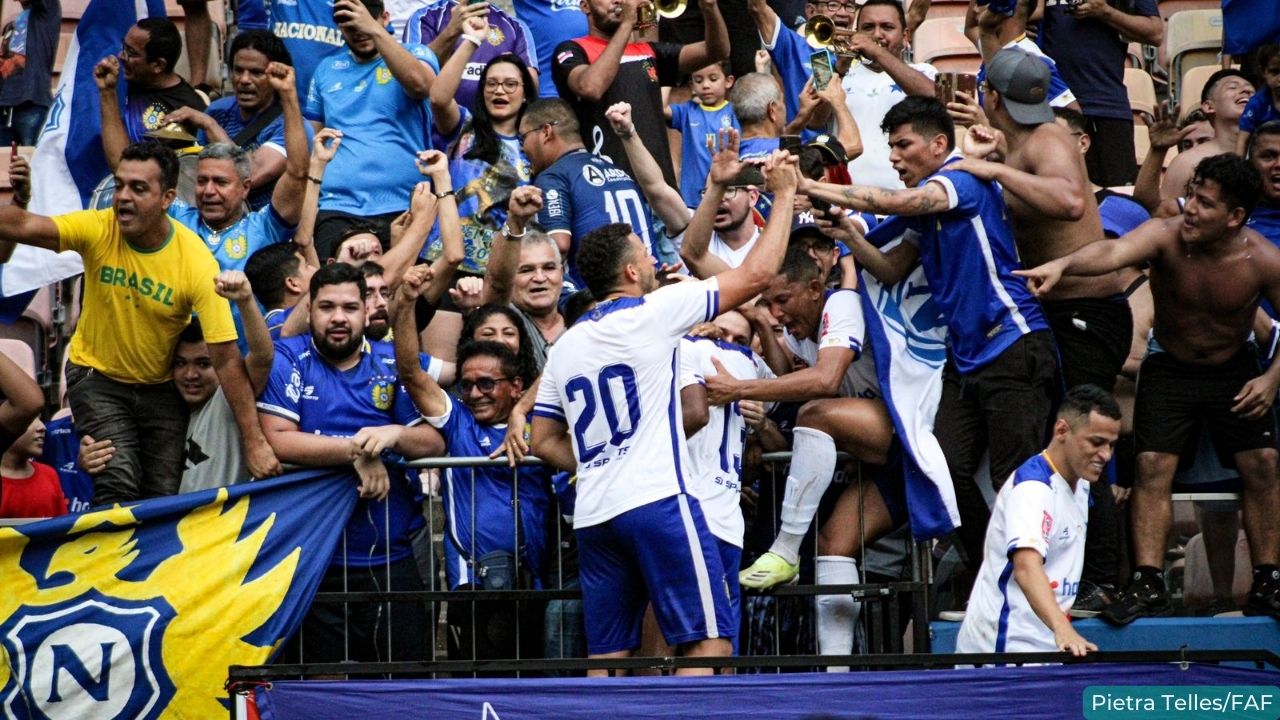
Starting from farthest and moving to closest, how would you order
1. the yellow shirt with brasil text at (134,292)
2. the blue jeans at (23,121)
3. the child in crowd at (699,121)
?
the blue jeans at (23,121)
the child in crowd at (699,121)
the yellow shirt with brasil text at (134,292)

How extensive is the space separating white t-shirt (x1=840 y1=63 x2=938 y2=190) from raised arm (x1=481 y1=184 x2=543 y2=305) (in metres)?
2.62

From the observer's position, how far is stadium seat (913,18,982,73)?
1319 cm

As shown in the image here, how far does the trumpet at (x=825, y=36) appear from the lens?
36.9 ft

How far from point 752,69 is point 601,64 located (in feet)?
5.72

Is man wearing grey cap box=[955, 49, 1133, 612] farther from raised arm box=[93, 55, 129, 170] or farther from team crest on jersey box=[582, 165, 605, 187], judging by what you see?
raised arm box=[93, 55, 129, 170]

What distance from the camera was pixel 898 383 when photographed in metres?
8.01

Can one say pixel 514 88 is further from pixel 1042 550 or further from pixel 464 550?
pixel 1042 550

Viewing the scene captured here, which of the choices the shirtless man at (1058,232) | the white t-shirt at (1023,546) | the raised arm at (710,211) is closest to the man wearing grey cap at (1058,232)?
the shirtless man at (1058,232)

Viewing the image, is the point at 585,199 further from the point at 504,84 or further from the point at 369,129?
the point at 369,129

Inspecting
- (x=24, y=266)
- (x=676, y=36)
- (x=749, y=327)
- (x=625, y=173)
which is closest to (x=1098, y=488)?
(x=749, y=327)

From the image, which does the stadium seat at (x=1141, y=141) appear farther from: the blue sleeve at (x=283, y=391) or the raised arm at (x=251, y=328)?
the raised arm at (x=251, y=328)

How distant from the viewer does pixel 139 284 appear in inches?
320

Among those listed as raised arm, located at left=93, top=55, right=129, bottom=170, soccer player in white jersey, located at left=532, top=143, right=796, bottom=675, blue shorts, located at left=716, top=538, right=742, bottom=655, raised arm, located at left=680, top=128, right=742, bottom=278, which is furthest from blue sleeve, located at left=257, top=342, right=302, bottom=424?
raised arm, located at left=93, top=55, right=129, bottom=170

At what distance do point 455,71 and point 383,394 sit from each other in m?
2.84
